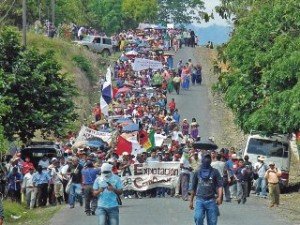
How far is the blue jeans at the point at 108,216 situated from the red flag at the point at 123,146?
1868cm

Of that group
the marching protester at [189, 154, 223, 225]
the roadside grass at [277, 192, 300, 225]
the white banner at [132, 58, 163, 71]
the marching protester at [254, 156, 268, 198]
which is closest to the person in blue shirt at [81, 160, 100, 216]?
the roadside grass at [277, 192, 300, 225]

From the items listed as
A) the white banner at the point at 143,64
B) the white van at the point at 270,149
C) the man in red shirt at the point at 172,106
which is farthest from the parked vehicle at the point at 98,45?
the white van at the point at 270,149

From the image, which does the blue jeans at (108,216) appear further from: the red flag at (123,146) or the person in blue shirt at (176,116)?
the person in blue shirt at (176,116)

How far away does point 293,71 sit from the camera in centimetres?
3881

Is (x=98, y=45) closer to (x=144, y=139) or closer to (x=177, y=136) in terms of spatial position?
(x=177, y=136)

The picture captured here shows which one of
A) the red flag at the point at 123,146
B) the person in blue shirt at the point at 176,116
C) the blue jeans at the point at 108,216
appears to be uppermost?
the person in blue shirt at the point at 176,116

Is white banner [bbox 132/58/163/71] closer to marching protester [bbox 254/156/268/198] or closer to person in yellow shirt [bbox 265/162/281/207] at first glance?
marching protester [bbox 254/156/268/198]

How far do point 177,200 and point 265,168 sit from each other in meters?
5.25

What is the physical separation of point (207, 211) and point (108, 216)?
5.94 ft

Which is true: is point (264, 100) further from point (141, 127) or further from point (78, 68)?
point (78, 68)

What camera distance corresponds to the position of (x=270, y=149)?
4166 cm

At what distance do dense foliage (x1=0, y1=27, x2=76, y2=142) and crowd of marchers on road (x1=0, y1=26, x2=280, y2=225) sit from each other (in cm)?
104

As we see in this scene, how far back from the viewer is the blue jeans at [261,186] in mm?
36897

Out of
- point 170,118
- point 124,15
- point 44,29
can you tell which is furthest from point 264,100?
point 124,15
